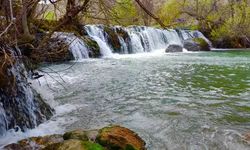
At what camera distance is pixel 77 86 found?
1002 cm

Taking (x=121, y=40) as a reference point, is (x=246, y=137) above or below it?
below

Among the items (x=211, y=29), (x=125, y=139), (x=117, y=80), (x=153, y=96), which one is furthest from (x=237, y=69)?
(x=211, y=29)

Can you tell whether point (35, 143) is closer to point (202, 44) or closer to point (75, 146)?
point (75, 146)

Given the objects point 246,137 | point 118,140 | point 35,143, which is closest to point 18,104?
point 35,143

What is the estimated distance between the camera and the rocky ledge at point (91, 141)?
463 cm

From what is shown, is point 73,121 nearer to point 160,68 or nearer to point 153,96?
point 153,96

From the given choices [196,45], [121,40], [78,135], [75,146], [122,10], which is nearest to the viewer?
[75,146]

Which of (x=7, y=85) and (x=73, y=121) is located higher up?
(x=7, y=85)

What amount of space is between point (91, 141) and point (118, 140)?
1.28ft

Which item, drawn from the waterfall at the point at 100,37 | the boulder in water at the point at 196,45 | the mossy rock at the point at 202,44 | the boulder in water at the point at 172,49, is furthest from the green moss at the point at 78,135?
the mossy rock at the point at 202,44

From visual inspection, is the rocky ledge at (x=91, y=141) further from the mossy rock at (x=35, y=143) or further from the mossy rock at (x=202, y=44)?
the mossy rock at (x=202, y=44)

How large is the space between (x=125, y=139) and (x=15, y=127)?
2036mm

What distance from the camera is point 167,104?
7.86m

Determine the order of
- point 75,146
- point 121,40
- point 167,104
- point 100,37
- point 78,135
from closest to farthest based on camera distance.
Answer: point 75,146 < point 78,135 < point 167,104 < point 100,37 < point 121,40
